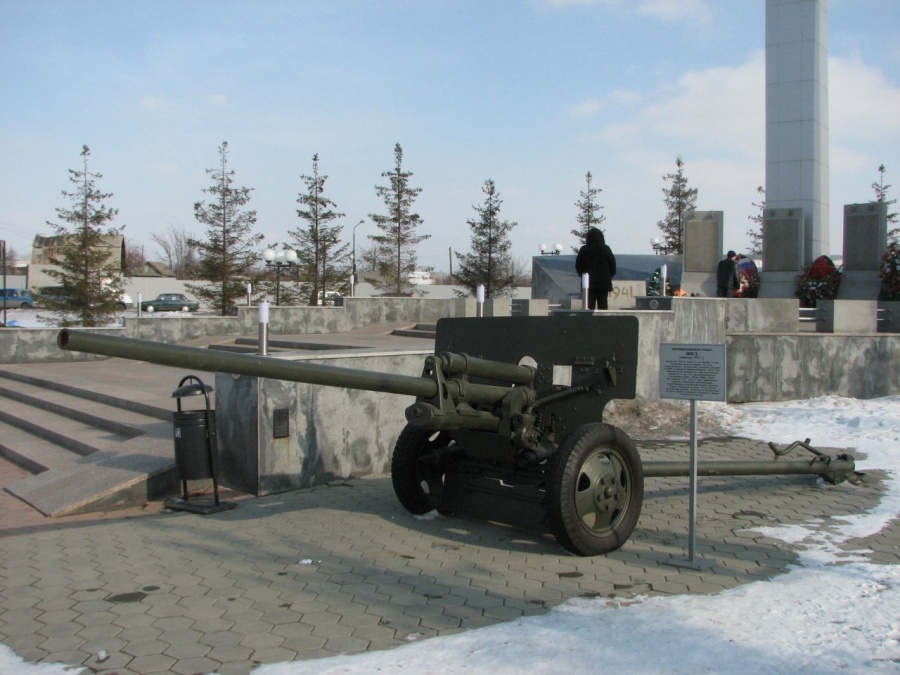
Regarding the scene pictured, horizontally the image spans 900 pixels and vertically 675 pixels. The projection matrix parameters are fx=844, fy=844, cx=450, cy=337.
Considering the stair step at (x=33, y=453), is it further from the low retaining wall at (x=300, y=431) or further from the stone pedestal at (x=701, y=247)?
the stone pedestal at (x=701, y=247)

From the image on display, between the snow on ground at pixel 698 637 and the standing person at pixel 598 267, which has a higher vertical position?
the standing person at pixel 598 267

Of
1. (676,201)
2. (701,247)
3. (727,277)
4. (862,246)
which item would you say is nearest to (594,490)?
(727,277)

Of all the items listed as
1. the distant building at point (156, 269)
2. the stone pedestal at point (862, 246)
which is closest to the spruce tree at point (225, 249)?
the stone pedestal at point (862, 246)

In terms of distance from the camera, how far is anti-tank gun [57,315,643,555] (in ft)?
18.9

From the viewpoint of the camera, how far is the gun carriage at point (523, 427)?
5.75 metres

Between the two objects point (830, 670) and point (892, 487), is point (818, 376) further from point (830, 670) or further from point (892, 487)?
point (830, 670)

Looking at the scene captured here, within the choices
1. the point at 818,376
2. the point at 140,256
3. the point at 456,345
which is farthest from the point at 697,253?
the point at 140,256

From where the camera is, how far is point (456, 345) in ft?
23.4

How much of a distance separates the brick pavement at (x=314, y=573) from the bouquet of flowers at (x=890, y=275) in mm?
14368

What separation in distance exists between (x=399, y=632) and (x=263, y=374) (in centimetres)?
168

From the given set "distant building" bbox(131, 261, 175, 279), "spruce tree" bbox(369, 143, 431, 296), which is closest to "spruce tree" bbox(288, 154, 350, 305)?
"spruce tree" bbox(369, 143, 431, 296)

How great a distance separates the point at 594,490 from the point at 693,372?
107 cm

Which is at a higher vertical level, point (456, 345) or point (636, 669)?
point (456, 345)

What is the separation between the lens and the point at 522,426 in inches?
244
